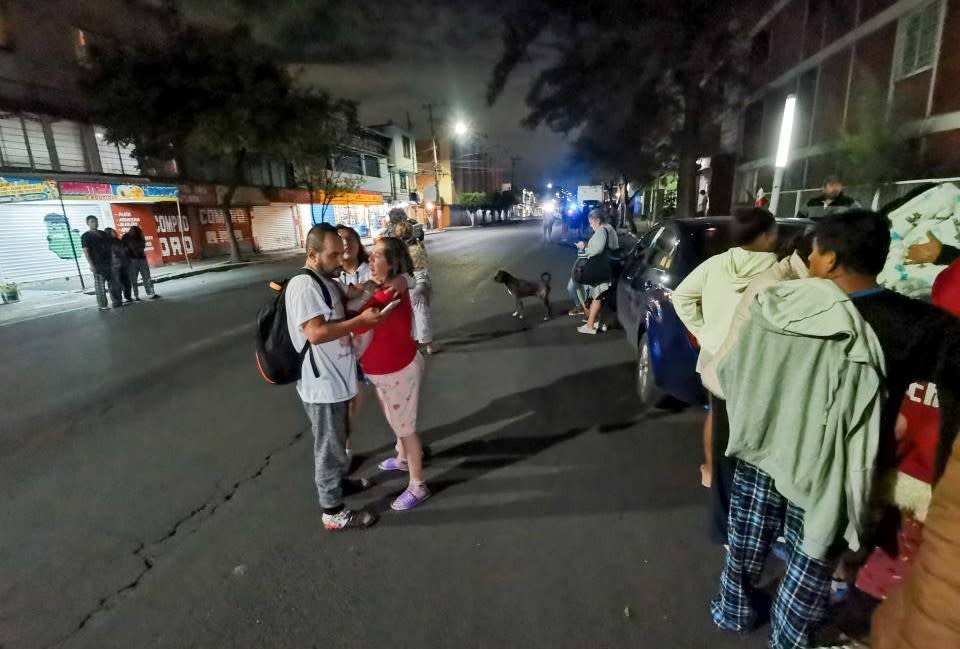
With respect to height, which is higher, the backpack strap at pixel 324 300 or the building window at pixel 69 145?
the building window at pixel 69 145

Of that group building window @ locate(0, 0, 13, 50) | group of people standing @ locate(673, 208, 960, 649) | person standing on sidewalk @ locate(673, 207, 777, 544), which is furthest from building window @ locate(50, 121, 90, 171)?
group of people standing @ locate(673, 208, 960, 649)

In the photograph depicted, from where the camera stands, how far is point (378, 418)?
451 cm

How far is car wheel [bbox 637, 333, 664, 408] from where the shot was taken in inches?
170

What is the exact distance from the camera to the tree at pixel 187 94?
1756 centimetres

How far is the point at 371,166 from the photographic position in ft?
135

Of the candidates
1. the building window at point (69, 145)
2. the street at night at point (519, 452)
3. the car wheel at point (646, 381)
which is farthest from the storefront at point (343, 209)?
the car wheel at point (646, 381)

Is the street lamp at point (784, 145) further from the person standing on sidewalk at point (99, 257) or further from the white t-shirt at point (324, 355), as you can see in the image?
the person standing on sidewalk at point (99, 257)

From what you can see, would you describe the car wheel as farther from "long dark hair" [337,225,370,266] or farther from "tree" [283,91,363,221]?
"tree" [283,91,363,221]

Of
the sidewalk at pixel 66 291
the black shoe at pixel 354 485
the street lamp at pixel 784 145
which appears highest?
the street lamp at pixel 784 145

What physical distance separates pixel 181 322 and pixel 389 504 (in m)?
7.89

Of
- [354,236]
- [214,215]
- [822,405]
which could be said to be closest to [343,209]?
[214,215]

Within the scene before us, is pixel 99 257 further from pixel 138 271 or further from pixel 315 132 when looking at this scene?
pixel 315 132

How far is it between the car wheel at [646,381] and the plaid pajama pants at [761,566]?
219cm

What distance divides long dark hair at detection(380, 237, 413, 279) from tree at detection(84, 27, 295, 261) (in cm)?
1900
